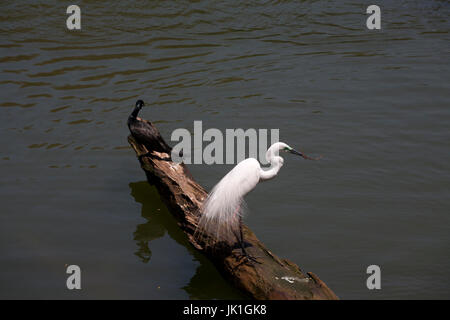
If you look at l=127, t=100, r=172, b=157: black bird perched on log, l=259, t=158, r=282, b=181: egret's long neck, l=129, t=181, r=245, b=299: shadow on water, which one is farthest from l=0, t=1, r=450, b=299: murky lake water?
l=259, t=158, r=282, b=181: egret's long neck

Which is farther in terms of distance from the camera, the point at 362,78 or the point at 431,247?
the point at 362,78

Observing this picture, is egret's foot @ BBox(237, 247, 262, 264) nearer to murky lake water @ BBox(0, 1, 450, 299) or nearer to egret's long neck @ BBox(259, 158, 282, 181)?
murky lake water @ BBox(0, 1, 450, 299)

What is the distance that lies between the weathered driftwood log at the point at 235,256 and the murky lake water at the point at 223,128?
536mm

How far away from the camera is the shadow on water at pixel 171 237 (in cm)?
603

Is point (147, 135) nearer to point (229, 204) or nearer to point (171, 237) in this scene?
point (171, 237)

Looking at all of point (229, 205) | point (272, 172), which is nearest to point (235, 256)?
point (229, 205)

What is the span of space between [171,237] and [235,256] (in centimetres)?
178

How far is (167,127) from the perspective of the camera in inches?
396

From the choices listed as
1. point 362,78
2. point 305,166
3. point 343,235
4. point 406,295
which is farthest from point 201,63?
point 406,295

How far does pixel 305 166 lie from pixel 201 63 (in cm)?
545

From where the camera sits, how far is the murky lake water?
6.54 m

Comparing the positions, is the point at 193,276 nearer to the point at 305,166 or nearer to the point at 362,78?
the point at 305,166

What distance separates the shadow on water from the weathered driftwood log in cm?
32

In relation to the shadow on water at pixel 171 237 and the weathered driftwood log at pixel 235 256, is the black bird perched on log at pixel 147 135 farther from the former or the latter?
the shadow on water at pixel 171 237
